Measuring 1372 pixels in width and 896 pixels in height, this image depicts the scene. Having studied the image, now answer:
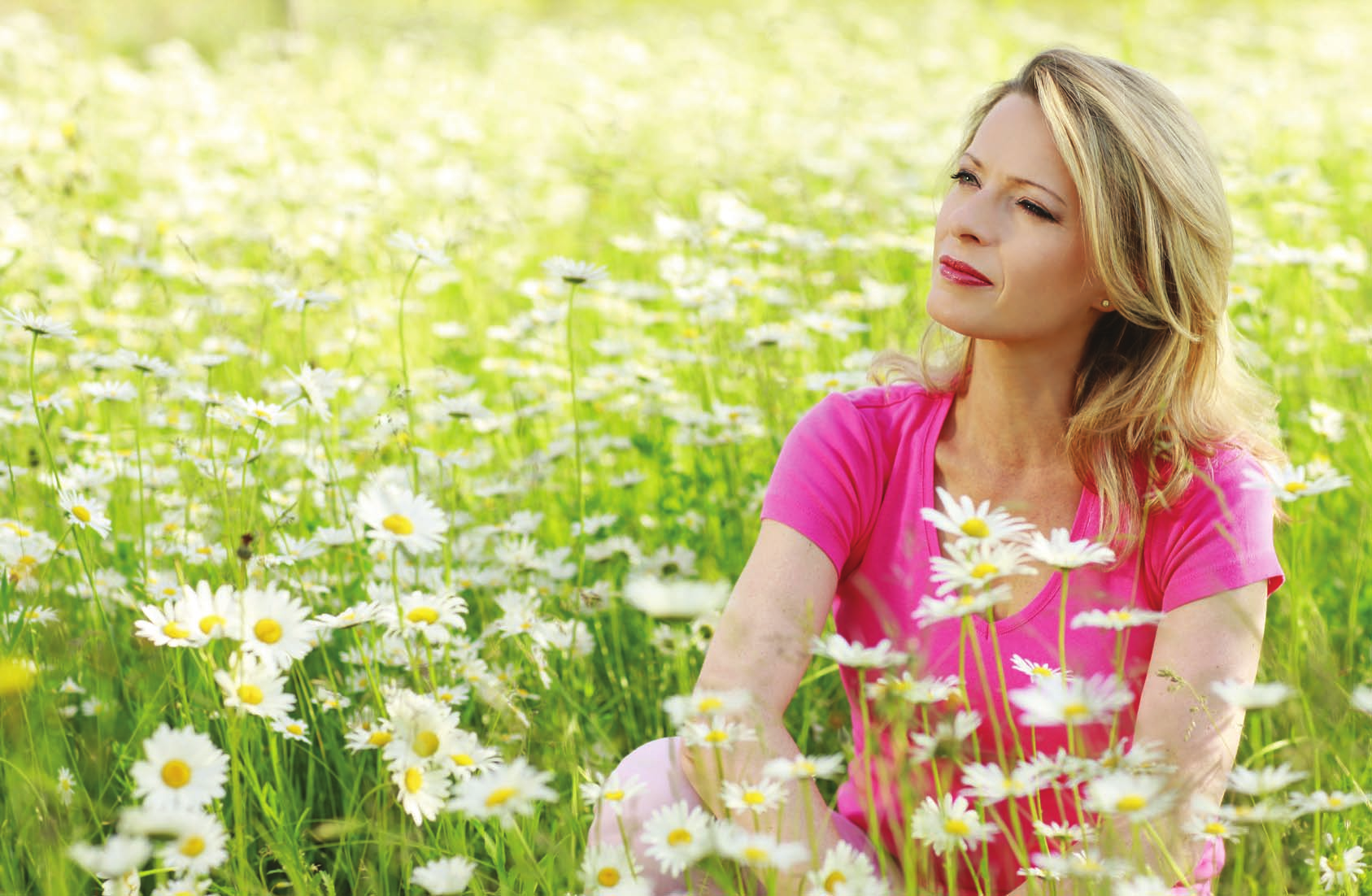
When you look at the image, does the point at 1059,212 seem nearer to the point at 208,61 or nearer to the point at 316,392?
the point at 316,392

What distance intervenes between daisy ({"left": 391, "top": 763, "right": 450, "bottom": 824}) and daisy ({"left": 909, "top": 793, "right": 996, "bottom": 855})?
488 mm

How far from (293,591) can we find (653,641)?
0.63 m

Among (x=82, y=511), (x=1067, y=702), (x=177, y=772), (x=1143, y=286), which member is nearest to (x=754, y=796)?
(x=1067, y=702)

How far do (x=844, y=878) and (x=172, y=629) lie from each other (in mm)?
773

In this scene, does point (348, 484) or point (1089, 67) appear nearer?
point (1089, 67)

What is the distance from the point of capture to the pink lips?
1891 mm

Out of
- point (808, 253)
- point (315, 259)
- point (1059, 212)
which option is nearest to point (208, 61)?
point (315, 259)

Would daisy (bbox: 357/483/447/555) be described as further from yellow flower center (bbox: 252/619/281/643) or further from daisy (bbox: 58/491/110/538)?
daisy (bbox: 58/491/110/538)

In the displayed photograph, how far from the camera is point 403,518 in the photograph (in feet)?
4.90

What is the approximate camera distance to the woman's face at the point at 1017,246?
6.18 feet

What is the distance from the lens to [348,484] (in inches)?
105

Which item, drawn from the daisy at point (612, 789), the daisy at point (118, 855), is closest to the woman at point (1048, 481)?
the daisy at point (612, 789)

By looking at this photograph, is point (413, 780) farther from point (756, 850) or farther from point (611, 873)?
point (756, 850)

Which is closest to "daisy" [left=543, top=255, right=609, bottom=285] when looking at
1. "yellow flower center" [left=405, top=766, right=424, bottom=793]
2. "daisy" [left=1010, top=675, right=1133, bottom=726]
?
"yellow flower center" [left=405, top=766, right=424, bottom=793]
